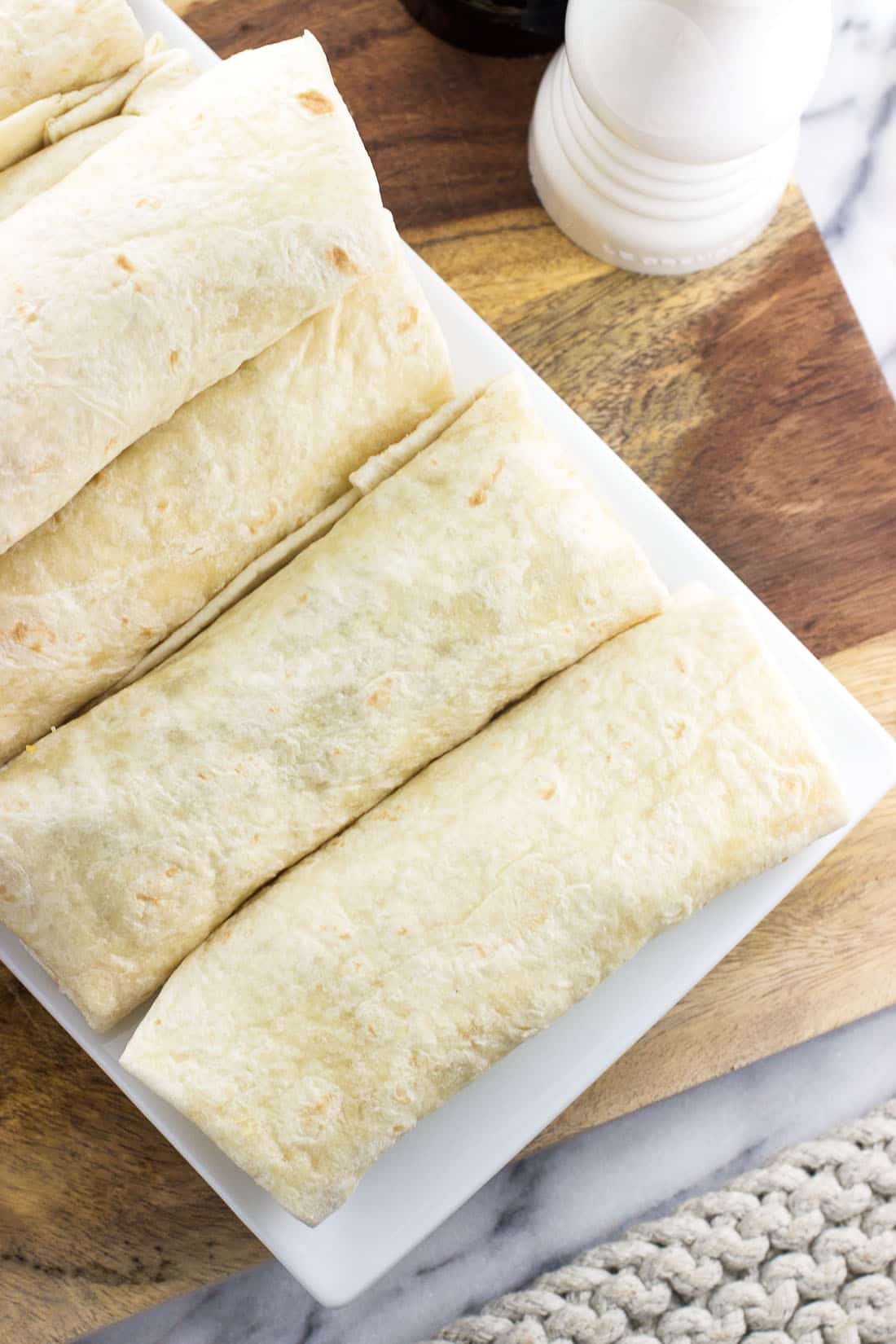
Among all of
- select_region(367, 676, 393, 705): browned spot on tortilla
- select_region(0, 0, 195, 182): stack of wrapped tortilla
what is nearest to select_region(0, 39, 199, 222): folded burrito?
select_region(0, 0, 195, 182): stack of wrapped tortilla

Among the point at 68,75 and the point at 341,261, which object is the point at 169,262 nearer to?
the point at 341,261

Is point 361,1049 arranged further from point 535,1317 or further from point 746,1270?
point 746,1270

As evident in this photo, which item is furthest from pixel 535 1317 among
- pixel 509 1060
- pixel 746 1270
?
pixel 509 1060

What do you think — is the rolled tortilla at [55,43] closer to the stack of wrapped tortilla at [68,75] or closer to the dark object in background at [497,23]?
the stack of wrapped tortilla at [68,75]

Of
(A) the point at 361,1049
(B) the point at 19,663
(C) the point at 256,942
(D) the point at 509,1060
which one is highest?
(B) the point at 19,663

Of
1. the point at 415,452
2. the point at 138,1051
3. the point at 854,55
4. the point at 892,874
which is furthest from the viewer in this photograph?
the point at 854,55

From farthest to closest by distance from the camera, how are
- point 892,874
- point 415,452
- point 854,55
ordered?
1. point 854,55
2. point 892,874
3. point 415,452

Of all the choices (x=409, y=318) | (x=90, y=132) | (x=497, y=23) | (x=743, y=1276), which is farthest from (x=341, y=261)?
(x=743, y=1276)
